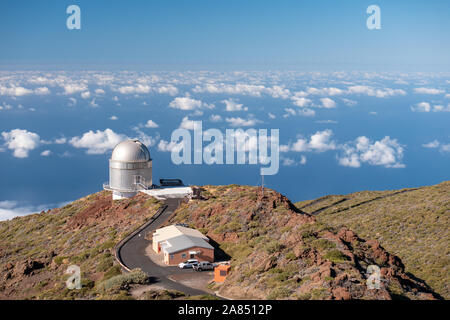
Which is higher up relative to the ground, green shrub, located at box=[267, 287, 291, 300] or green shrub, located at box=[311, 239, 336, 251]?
green shrub, located at box=[311, 239, 336, 251]

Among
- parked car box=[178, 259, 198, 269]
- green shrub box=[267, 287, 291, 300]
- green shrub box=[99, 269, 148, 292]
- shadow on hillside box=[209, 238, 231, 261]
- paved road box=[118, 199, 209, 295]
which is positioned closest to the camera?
green shrub box=[267, 287, 291, 300]

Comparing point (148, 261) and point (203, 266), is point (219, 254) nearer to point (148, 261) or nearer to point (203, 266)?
point (203, 266)

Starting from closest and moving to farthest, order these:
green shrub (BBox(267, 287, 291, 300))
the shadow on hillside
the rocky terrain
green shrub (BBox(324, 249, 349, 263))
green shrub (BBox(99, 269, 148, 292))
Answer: green shrub (BBox(267, 287, 291, 300))
the rocky terrain
green shrub (BBox(324, 249, 349, 263))
green shrub (BBox(99, 269, 148, 292))
the shadow on hillside

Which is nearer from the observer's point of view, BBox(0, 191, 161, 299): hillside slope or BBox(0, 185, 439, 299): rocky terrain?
BBox(0, 185, 439, 299): rocky terrain

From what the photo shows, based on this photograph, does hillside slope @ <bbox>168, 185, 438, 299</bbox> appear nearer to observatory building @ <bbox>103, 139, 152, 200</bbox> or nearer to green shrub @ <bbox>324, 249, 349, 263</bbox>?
green shrub @ <bbox>324, 249, 349, 263</bbox>

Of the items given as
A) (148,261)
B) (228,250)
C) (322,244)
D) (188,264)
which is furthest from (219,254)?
(322,244)

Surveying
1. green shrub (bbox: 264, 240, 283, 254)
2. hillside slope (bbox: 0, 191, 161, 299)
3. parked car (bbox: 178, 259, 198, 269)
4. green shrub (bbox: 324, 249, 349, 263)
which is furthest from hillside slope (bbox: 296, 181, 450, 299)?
hillside slope (bbox: 0, 191, 161, 299)

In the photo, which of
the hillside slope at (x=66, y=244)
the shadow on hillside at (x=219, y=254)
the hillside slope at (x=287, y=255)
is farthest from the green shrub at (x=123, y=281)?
the shadow on hillside at (x=219, y=254)

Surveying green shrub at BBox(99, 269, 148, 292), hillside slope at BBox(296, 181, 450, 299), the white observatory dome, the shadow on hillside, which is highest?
the white observatory dome
